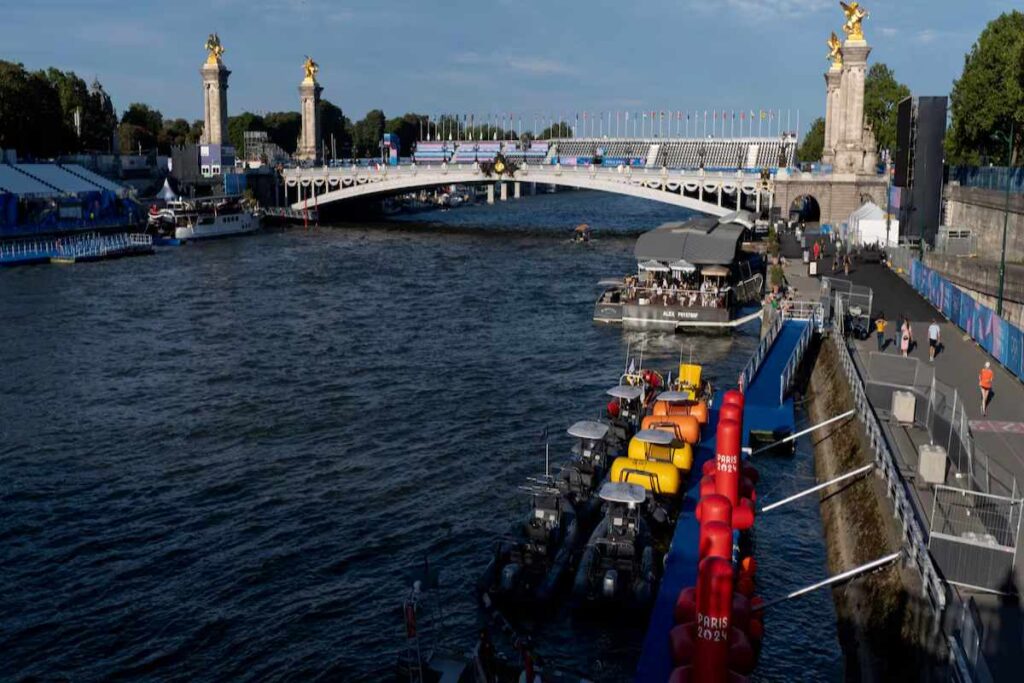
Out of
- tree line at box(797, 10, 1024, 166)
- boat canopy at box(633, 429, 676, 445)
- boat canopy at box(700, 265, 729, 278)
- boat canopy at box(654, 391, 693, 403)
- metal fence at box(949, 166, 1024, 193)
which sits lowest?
boat canopy at box(633, 429, 676, 445)

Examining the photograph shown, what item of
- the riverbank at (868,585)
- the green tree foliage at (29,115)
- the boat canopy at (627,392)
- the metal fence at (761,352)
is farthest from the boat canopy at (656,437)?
the green tree foliage at (29,115)

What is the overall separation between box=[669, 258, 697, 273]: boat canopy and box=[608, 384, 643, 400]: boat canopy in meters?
22.9

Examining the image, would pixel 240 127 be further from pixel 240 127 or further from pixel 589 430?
pixel 589 430

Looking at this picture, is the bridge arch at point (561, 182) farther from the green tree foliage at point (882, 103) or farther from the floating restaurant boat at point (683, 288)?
the floating restaurant boat at point (683, 288)

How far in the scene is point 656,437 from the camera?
2931cm

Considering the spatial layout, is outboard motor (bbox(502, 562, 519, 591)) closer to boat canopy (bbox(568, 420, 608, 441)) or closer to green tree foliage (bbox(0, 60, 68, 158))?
boat canopy (bbox(568, 420, 608, 441))

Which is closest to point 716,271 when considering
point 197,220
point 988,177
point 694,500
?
point 988,177

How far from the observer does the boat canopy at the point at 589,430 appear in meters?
29.7

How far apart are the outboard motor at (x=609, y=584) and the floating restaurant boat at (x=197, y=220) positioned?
8757 centimetres

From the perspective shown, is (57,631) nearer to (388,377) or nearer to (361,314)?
(388,377)

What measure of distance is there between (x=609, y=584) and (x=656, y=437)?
722 centimetres

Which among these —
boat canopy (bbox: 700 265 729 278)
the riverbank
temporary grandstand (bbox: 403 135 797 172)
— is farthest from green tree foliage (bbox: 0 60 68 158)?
the riverbank

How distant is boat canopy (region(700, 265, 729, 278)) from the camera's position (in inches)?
2282

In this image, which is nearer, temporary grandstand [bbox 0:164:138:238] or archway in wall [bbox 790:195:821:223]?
temporary grandstand [bbox 0:164:138:238]
